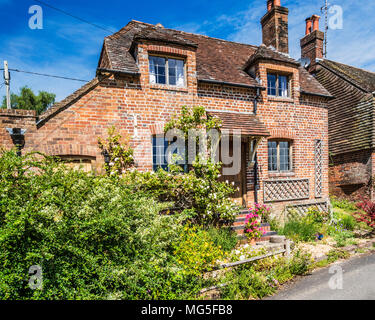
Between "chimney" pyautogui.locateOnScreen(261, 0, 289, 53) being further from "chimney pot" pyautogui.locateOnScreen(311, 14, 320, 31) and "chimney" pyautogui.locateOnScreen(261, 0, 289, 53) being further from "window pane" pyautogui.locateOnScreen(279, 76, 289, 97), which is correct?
"chimney pot" pyautogui.locateOnScreen(311, 14, 320, 31)

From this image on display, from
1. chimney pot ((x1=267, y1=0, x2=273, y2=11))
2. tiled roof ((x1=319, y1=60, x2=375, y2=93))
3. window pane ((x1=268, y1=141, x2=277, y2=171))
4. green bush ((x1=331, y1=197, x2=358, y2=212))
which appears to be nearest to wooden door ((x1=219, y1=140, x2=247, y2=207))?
window pane ((x1=268, y1=141, x2=277, y2=171))

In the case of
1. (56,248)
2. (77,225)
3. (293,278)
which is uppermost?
(77,225)

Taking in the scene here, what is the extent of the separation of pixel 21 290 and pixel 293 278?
5452mm

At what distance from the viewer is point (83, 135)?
6.99 metres

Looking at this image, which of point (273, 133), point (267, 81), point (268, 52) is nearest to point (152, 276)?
point (273, 133)

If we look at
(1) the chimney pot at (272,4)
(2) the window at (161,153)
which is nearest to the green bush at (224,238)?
(2) the window at (161,153)

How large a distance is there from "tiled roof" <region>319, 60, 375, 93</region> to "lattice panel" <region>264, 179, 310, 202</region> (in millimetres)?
6746

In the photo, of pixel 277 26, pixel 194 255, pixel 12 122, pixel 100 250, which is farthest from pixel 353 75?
pixel 12 122

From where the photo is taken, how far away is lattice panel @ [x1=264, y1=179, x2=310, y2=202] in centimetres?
970

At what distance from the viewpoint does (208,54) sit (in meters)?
10.5

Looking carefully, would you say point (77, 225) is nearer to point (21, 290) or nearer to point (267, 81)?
point (21, 290)

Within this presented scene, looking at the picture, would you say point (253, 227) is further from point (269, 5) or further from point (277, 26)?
point (269, 5)

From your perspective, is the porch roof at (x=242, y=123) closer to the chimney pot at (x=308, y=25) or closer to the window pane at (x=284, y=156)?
the window pane at (x=284, y=156)

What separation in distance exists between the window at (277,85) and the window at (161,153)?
4.99 m
